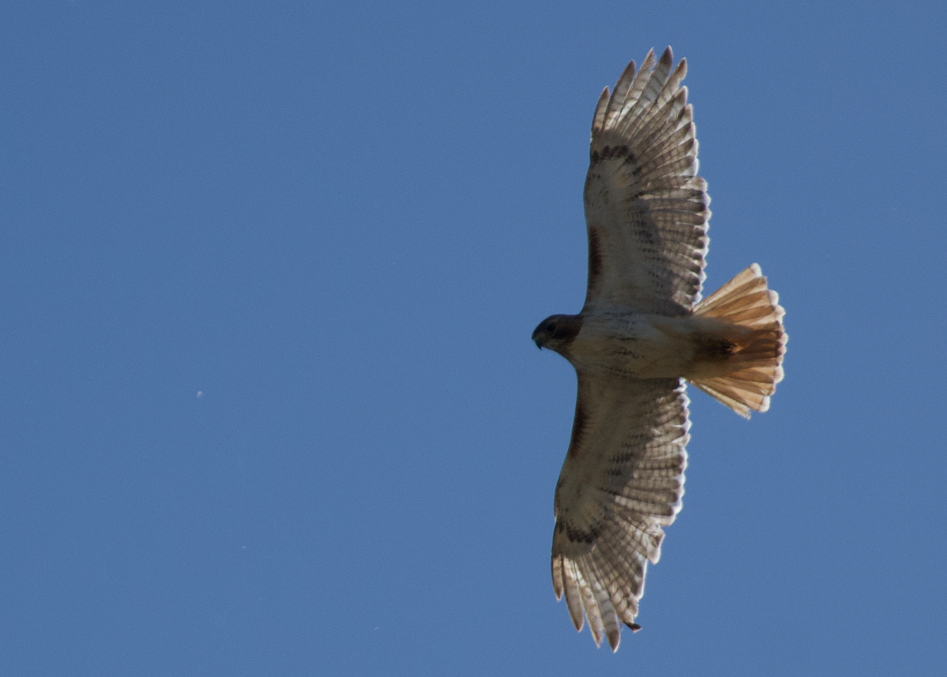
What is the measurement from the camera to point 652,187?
9336mm

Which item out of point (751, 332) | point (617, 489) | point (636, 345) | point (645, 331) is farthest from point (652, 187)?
point (617, 489)

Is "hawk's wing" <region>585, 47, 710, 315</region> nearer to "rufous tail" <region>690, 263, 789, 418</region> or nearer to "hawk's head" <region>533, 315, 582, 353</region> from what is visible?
"rufous tail" <region>690, 263, 789, 418</region>

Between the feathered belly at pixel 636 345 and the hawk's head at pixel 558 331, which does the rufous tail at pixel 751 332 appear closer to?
the feathered belly at pixel 636 345

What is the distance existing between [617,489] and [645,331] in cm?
151

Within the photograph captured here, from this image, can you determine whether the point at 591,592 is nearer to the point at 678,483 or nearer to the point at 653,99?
the point at 678,483

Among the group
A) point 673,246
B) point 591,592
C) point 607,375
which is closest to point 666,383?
point 607,375

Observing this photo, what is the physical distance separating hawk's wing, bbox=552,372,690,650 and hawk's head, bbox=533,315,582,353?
16.5 inches

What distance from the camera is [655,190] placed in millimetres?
9336

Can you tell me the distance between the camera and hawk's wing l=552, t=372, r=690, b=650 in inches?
381

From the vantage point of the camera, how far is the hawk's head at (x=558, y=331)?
30.9ft

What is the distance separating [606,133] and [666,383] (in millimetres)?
2069

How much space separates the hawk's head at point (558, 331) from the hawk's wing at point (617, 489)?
42 centimetres

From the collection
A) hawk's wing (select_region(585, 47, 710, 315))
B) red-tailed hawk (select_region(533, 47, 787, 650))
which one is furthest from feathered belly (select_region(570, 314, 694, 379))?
hawk's wing (select_region(585, 47, 710, 315))

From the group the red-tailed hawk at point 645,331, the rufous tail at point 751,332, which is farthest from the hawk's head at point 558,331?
the rufous tail at point 751,332
